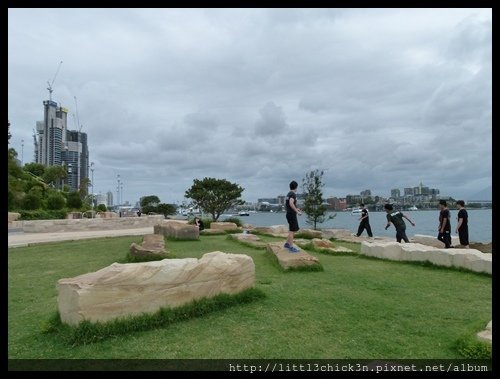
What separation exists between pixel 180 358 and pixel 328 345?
163 centimetres

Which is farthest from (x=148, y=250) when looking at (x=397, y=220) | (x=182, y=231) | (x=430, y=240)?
(x=430, y=240)

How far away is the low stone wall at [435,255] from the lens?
282 inches

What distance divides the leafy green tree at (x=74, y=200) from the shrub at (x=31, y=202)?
0.59 metres

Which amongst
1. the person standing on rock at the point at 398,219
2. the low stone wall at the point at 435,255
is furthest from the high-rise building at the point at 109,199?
the person standing on rock at the point at 398,219

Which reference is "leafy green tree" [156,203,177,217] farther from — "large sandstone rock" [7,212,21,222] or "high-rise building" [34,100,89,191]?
"large sandstone rock" [7,212,21,222]

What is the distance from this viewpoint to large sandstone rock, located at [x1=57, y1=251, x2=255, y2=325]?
4.01 meters

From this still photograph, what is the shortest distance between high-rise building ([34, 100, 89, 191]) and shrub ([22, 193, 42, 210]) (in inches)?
18.0

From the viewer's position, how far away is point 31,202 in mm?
3541

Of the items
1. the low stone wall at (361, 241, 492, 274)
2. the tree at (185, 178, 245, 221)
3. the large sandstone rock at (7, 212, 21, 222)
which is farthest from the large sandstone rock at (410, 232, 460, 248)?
the tree at (185, 178, 245, 221)

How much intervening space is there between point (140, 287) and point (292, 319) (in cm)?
203

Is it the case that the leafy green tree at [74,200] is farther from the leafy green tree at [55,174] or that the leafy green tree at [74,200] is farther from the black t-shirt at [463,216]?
the black t-shirt at [463,216]

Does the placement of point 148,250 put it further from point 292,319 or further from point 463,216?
point 463,216

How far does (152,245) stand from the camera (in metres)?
9.15
